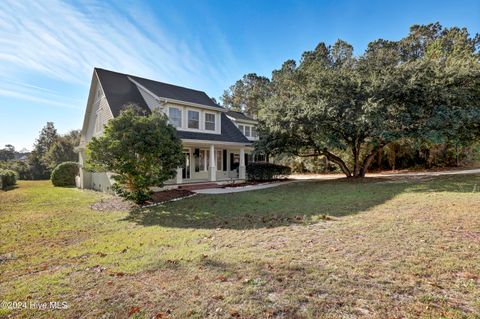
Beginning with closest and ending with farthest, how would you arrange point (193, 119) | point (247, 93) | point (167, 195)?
point (167, 195) → point (193, 119) → point (247, 93)

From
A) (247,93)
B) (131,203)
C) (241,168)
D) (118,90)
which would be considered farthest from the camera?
(247,93)

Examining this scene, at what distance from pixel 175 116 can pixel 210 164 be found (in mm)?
4019

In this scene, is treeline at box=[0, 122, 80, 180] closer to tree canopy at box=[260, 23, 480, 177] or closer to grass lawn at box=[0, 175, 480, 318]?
tree canopy at box=[260, 23, 480, 177]

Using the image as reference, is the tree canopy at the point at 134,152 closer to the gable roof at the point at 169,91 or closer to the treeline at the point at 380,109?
the gable roof at the point at 169,91

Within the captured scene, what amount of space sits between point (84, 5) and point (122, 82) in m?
8.21

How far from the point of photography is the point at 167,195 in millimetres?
12836

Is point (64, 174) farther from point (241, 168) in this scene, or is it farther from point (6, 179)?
point (241, 168)

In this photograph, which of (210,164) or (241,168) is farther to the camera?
(241,168)

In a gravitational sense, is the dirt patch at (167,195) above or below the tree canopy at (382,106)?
below

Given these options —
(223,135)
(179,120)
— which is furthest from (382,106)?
(179,120)

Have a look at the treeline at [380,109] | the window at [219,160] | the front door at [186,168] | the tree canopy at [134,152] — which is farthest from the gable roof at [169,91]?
the tree canopy at [134,152]

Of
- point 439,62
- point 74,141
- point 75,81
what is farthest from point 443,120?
→ point 74,141

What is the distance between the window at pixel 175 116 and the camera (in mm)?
16219

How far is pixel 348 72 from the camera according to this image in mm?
15367
